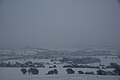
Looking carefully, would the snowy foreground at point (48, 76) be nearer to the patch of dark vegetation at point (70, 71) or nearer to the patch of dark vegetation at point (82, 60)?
the patch of dark vegetation at point (70, 71)

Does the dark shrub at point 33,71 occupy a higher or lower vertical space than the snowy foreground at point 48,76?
higher

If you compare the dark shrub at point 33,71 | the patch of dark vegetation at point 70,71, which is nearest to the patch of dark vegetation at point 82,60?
the patch of dark vegetation at point 70,71

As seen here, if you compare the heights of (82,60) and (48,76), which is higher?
(82,60)

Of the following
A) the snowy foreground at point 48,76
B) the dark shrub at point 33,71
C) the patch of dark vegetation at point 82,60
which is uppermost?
the patch of dark vegetation at point 82,60

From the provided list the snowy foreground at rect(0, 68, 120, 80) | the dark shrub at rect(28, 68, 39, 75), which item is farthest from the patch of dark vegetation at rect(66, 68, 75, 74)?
the dark shrub at rect(28, 68, 39, 75)

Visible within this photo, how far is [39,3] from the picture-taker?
2.87 metres

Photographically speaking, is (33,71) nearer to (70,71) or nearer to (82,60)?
(70,71)

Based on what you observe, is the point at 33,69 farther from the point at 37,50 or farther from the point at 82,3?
the point at 82,3

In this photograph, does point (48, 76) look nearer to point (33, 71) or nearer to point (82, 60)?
point (33, 71)

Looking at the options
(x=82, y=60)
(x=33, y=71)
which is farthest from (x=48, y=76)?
(x=82, y=60)

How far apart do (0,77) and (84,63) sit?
130 cm

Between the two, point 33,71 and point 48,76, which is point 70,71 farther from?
point 33,71

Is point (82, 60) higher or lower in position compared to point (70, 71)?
higher

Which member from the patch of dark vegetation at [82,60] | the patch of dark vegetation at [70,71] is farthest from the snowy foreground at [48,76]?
the patch of dark vegetation at [82,60]
